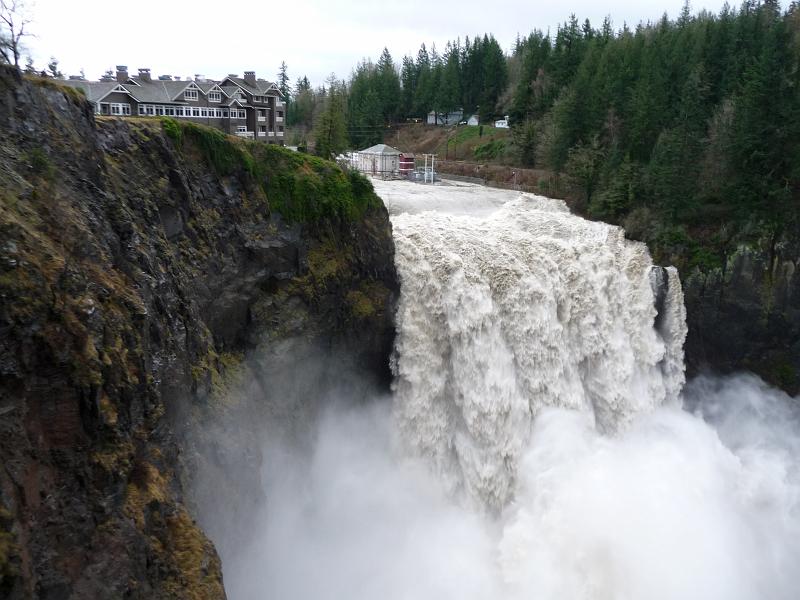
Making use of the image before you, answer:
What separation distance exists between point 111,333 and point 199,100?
23.2m

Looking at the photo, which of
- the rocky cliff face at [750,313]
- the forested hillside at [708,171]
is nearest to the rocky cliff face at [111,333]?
the forested hillside at [708,171]

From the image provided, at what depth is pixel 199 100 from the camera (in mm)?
31578

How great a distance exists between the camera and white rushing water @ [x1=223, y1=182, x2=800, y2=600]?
20.8 m

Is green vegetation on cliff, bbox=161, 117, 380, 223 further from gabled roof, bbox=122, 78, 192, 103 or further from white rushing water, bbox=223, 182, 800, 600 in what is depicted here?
gabled roof, bbox=122, 78, 192, 103

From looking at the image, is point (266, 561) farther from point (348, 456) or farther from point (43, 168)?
point (43, 168)

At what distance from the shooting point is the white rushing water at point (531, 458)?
A: 820 inches

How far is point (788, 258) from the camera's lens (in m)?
30.8

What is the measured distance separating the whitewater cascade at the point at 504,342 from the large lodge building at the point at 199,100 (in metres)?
12.8

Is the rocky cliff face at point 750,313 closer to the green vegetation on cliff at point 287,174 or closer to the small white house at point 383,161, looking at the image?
the green vegetation on cliff at point 287,174

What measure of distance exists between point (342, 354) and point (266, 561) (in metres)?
8.72

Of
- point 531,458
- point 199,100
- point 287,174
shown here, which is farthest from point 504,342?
point 199,100

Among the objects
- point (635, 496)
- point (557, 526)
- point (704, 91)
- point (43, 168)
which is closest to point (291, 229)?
point (43, 168)

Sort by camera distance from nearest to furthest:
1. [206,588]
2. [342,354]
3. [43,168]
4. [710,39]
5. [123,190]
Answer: [43,168], [206,588], [123,190], [342,354], [710,39]

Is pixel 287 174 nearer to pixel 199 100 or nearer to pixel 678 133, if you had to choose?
pixel 199 100
